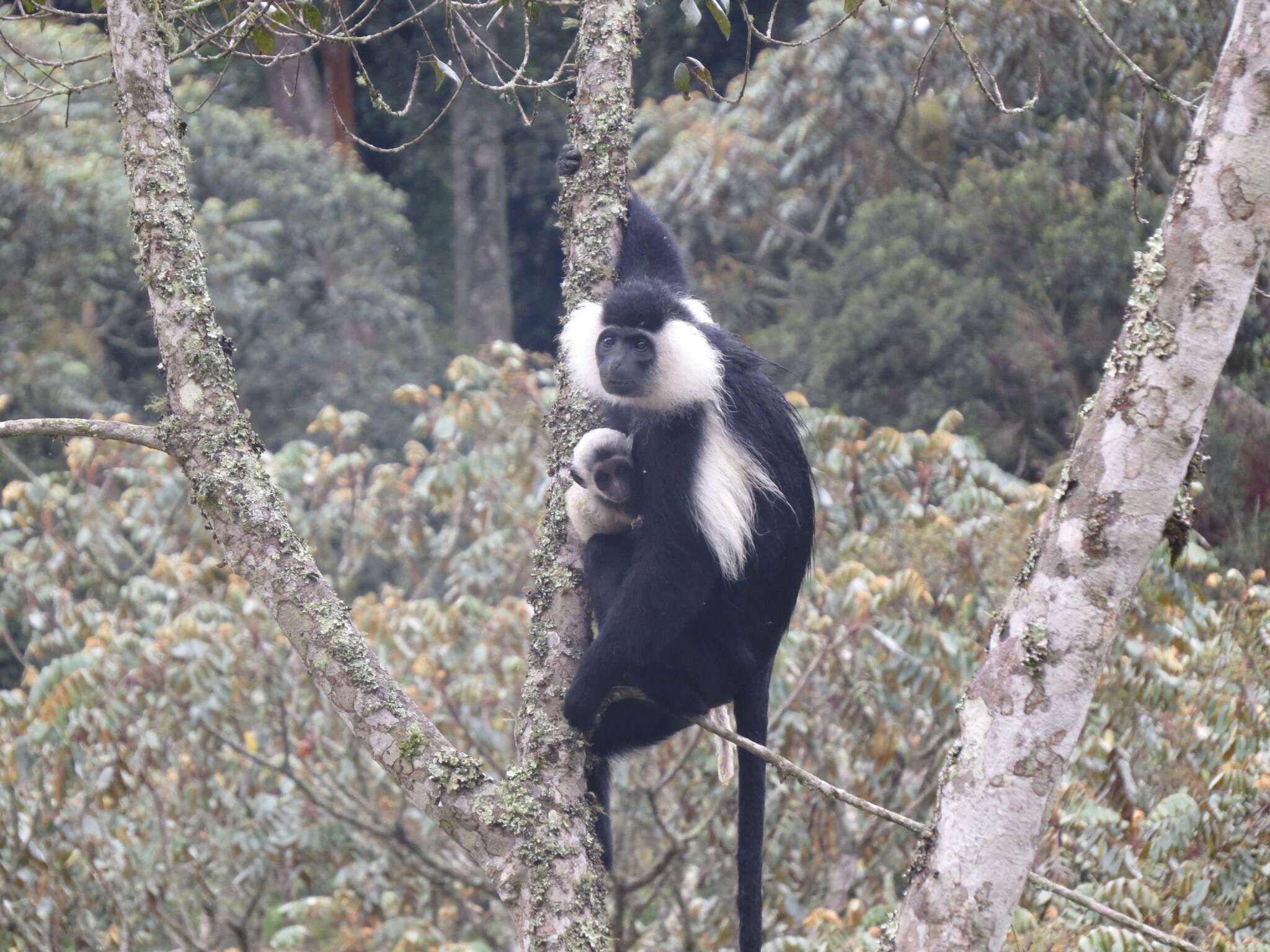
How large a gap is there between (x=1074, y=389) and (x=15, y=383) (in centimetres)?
727

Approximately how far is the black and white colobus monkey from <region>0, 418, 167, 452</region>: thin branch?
35.1 inches

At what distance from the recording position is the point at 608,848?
8.50 ft

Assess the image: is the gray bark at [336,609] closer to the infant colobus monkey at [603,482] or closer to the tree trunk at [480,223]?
the infant colobus monkey at [603,482]

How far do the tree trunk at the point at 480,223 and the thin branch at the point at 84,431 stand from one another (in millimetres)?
12577

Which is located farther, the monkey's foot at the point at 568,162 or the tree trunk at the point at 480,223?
the tree trunk at the point at 480,223

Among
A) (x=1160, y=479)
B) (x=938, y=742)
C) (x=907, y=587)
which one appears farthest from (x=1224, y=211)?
(x=938, y=742)

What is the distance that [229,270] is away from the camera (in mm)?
10336

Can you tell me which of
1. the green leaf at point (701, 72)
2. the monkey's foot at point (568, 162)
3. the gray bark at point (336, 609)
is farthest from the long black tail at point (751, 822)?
the green leaf at point (701, 72)

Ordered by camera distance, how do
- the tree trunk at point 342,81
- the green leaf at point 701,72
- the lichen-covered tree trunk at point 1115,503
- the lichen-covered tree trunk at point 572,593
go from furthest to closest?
the tree trunk at point 342,81 < the green leaf at point 701,72 < the lichen-covered tree trunk at point 572,593 < the lichen-covered tree trunk at point 1115,503

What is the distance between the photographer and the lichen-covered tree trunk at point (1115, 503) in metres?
1.56

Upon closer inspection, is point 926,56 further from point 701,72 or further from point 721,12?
point 701,72

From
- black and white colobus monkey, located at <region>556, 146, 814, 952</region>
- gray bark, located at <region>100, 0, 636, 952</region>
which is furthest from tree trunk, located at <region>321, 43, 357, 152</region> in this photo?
gray bark, located at <region>100, 0, 636, 952</region>

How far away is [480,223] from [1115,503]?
1394 cm

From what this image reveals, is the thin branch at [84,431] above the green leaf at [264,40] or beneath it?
beneath
